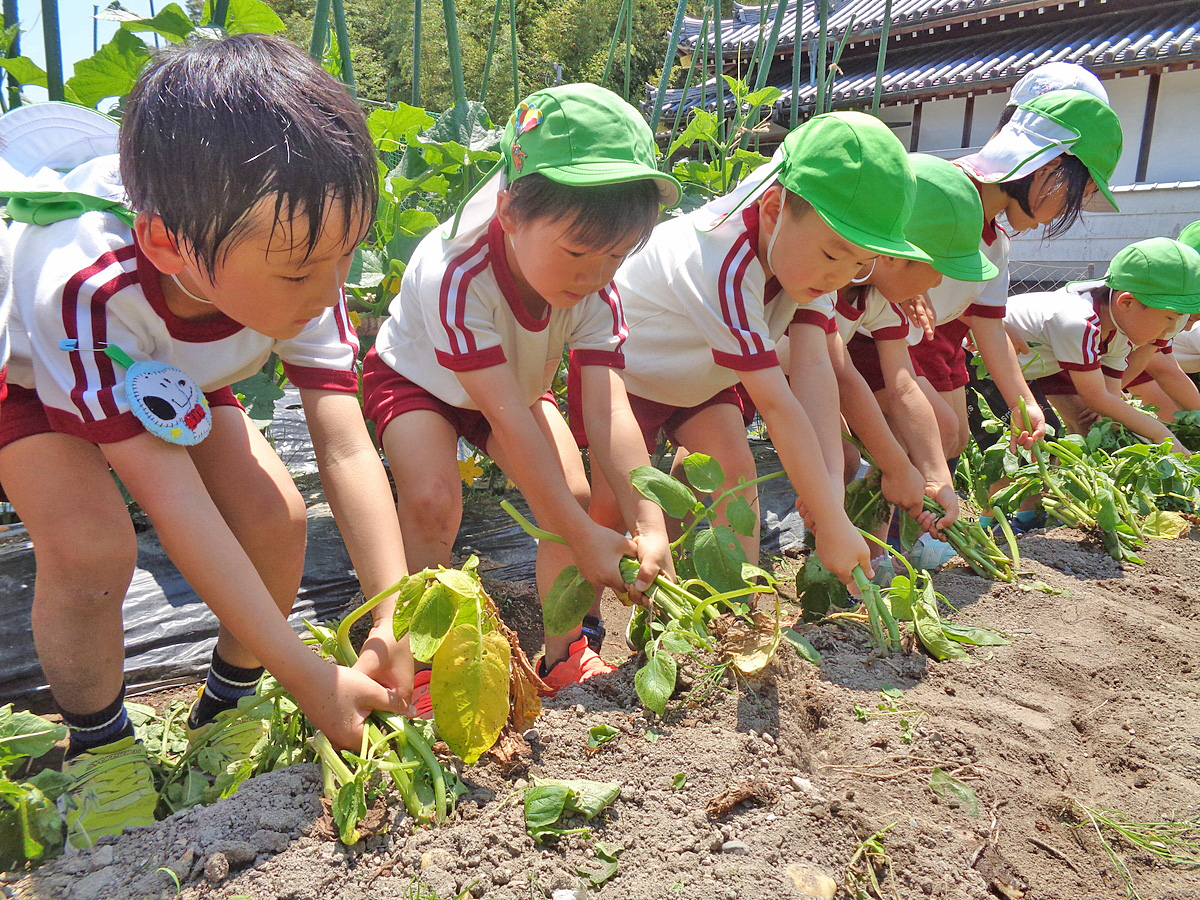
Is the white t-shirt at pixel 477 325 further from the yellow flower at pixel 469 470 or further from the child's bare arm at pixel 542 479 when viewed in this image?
the yellow flower at pixel 469 470

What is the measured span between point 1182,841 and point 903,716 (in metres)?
0.38

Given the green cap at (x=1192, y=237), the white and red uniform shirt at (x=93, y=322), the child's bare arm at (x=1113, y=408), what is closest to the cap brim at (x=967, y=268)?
the child's bare arm at (x=1113, y=408)

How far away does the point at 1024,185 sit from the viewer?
2.74m

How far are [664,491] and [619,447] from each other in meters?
0.32

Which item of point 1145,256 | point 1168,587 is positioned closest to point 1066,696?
point 1168,587

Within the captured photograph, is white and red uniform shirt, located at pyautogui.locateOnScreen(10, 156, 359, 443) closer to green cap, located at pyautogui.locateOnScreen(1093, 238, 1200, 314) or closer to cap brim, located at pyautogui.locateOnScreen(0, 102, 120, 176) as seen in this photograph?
cap brim, located at pyautogui.locateOnScreen(0, 102, 120, 176)

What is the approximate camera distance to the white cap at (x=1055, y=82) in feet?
9.29

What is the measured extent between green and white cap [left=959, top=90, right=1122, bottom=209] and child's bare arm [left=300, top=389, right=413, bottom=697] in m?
2.00

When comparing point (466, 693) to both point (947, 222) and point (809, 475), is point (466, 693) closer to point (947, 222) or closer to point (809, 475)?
point (809, 475)

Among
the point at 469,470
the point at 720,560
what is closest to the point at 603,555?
the point at 720,560

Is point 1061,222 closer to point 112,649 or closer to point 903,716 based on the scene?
Result: point 903,716

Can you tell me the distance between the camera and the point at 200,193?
1.11m

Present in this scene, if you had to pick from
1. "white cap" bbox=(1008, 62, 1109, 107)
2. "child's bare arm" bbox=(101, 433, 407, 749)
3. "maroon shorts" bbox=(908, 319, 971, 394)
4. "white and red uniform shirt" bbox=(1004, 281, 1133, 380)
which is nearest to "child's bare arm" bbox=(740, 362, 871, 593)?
"child's bare arm" bbox=(101, 433, 407, 749)

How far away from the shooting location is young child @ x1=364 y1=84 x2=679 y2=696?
1533 mm
